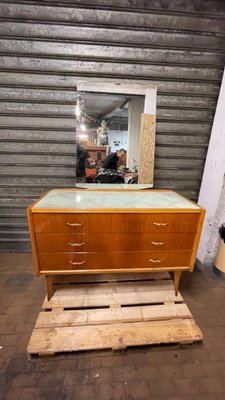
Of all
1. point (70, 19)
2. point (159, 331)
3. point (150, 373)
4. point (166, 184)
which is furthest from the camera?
point (166, 184)

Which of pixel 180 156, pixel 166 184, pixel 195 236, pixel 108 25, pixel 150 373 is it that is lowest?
pixel 150 373

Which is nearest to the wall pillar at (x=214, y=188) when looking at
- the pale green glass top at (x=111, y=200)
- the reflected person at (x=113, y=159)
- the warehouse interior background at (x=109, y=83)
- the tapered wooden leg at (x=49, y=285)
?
the warehouse interior background at (x=109, y=83)

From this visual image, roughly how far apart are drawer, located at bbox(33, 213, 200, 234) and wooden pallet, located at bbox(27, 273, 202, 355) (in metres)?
0.74

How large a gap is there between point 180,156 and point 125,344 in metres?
2.07

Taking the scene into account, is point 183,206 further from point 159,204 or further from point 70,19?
point 70,19

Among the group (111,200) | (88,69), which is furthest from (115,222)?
(88,69)

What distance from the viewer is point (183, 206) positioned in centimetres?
168

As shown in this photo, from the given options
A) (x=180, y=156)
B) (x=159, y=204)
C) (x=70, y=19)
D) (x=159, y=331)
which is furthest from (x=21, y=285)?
(x=70, y=19)

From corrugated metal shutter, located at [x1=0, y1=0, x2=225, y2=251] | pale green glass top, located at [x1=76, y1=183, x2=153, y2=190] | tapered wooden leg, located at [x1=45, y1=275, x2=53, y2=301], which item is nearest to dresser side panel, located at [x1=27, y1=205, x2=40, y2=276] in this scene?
tapered wooden leg, located at [x1=45, y1=275, x2=53, y2=301]

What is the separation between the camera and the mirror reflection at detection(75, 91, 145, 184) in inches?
87.4

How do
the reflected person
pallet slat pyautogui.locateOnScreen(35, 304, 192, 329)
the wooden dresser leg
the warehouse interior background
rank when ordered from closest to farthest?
the warehouse interior background < pallet slat pyautogui.locateOnScreen(35, 304, 192, 329) < the wooden dresser leg < the reflected person

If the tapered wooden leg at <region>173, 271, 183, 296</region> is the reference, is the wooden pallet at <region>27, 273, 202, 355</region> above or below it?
below

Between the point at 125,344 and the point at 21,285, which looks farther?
the point at 21,285

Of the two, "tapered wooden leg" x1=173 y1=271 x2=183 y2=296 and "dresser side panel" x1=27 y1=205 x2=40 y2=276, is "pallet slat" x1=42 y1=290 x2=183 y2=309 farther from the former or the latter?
"dresser side panel" x1=27 y1=205 x2=40 y2=276
